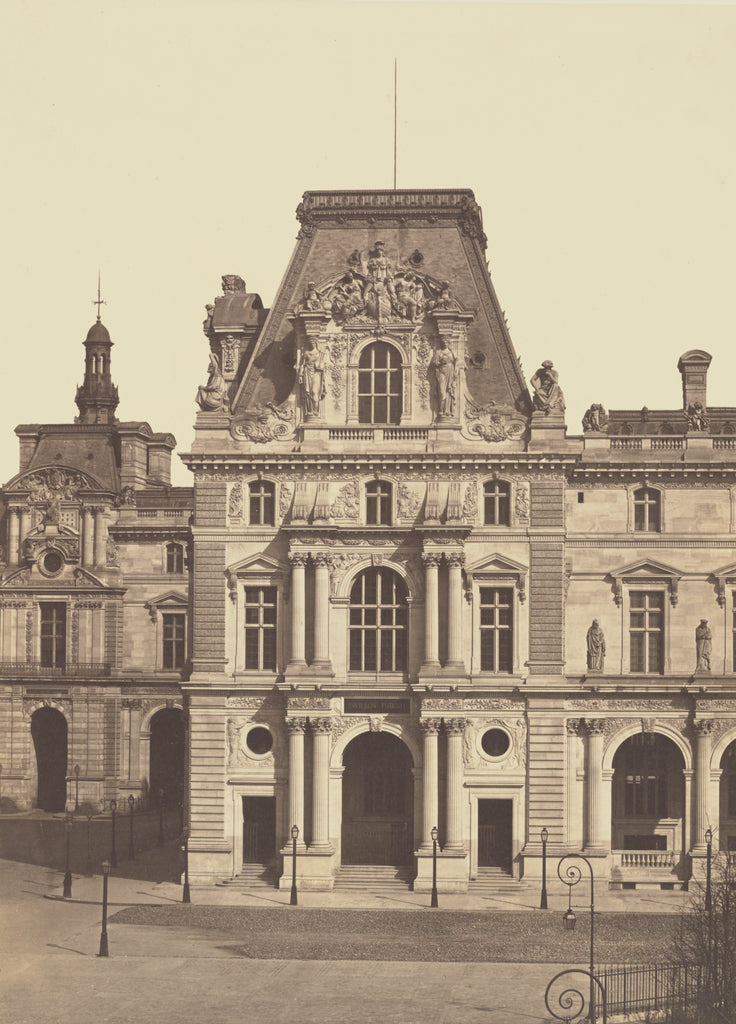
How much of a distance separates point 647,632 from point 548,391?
10.2m

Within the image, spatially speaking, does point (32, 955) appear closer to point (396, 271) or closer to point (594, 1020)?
point (594, 1020)

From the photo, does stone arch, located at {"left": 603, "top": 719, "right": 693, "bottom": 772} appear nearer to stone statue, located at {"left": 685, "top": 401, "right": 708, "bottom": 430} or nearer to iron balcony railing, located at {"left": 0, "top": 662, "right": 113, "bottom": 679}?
stone statue, located at {"left": 685, "top": 401, "right": 708, "bottom": 430}

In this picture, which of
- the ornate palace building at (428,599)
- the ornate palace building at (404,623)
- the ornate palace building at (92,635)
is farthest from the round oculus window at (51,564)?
the ornate palace building at (404,623)

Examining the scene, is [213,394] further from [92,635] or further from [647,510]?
[92,635]

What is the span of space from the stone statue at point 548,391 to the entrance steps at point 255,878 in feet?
62.1

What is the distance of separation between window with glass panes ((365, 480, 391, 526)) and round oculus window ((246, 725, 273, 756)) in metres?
8.43

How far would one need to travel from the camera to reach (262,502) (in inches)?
2494

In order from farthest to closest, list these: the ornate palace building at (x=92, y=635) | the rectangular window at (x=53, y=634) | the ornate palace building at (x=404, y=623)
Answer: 1. the rectangular window at (x=53, y=634)
2. the ornate palace building at (x=92, y=635)
3. the ornate palace building at (x=404, y=623)

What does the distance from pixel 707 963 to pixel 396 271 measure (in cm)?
3117

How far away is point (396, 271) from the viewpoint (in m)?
63.1

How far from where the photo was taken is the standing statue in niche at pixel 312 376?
62625 mm

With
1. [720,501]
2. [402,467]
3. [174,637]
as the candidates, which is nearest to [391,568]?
[402,467]

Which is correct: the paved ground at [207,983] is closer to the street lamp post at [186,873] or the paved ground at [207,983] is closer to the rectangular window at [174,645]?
the street lamp post at [186,873]

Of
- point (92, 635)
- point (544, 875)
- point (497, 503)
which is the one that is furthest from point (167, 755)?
point (544, 875)
